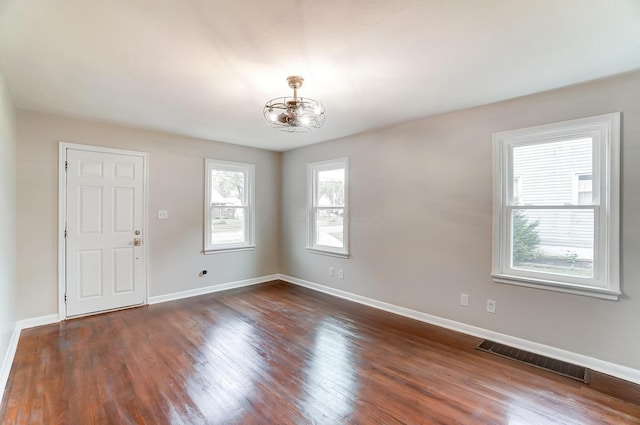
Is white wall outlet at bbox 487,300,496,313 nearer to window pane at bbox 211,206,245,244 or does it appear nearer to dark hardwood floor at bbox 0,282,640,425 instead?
dark hardwood floor at bbox 0,282,640,425

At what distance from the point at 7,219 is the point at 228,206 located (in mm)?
2703

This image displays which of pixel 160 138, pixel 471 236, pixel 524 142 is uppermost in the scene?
pixel 160 138

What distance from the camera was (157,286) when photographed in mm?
4340

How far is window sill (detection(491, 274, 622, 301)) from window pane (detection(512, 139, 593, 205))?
0.73 metres

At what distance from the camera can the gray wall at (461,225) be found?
2445mm

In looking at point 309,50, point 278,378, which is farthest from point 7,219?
point 309,50

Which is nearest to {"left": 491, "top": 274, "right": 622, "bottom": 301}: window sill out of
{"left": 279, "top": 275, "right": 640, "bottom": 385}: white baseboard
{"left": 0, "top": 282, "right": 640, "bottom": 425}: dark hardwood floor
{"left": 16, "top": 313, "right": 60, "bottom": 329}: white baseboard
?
{"left": 279, "top": 275, "right": 640, "bottom": 385}: white baseboard

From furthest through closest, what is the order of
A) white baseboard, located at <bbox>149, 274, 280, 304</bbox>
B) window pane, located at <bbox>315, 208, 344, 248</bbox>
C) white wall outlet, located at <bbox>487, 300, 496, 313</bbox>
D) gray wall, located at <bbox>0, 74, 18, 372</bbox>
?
1. window pane, located at <bbox>315, 208, 344, 248</bbox>
2. white baseboard, located at <bbox>149, 274, 280, 304</bbox>
3. white wall outlet, located at <bbox>487, 300, 496, 313</bbox>
4. gray wall, located at <bbox>0, 74, 18, 372</bbox>

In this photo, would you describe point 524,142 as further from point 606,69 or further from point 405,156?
point 405,156

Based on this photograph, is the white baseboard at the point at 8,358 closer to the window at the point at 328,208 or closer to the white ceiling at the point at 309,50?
the white ceiling at the point at 309,50

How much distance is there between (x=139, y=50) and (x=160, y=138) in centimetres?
245

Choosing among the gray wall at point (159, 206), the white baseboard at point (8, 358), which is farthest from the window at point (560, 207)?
the white baseboard at point (8, 358)

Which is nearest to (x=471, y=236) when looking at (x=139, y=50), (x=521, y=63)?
(x=521, y=63)

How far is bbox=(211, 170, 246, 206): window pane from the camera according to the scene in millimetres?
4969
